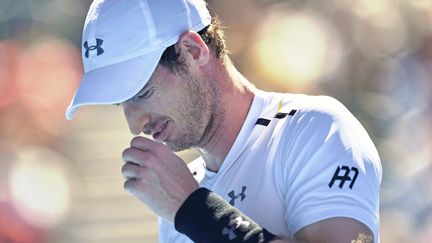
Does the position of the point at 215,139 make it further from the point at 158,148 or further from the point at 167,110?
the point at 158,148

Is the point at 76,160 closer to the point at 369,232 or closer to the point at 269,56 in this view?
the point at 269,56

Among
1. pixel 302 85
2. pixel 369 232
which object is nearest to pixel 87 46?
pixel 369 232

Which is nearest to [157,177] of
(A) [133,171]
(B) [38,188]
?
(A) [133,171]

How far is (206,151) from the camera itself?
2096 mm

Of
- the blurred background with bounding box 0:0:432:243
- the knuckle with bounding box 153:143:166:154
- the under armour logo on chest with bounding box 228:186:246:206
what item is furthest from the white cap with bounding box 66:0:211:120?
the blurred background with bounding box 0:0:432:243

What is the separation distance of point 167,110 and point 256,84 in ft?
10.6

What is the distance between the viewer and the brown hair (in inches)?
77.0

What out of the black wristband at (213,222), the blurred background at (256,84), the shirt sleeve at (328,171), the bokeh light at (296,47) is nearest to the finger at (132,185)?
the black wristband at (213,222)

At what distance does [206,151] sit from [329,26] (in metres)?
3.19

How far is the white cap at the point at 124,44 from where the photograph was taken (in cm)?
191

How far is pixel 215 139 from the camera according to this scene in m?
2.06

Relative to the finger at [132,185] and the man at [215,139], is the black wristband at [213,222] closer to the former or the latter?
the man at [215,139]

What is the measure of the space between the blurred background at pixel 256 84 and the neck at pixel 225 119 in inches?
109

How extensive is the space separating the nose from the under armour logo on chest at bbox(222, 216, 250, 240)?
41cm
